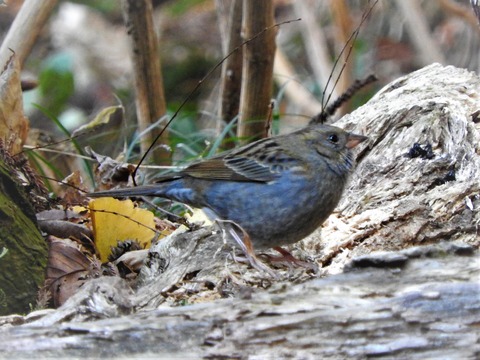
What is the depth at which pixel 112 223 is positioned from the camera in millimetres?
4078

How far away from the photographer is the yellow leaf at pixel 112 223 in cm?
407

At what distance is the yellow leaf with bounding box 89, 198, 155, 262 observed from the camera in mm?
4066

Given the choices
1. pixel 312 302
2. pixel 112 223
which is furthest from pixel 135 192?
pixel 312 302

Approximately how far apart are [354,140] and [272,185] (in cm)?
49

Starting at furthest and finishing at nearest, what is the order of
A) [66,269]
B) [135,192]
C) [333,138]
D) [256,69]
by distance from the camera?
[256,69], [333,138], [135,192], [66,269]

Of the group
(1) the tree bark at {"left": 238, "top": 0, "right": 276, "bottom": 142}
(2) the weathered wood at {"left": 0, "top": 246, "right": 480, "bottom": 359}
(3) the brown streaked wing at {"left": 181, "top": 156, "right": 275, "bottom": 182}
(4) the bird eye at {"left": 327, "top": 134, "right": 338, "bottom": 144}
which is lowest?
(2) the weathered wood at {"left": 0, "top": 246, "right": 480, "bottom": 359}

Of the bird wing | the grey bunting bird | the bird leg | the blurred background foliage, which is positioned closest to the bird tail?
the grey bunting bird

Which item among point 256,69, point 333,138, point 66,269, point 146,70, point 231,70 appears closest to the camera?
point 66,269

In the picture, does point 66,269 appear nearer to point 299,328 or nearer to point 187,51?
point 299,328

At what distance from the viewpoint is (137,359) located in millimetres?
2549

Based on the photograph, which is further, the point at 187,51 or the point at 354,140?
the point at 187,51

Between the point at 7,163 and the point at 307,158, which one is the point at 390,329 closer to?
the point at 307,158

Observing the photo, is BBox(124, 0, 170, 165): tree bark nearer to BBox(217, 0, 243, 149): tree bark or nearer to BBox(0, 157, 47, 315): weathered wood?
BBox(217, 0, 243, 149): tree bark

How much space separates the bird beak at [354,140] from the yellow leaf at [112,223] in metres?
0.99
